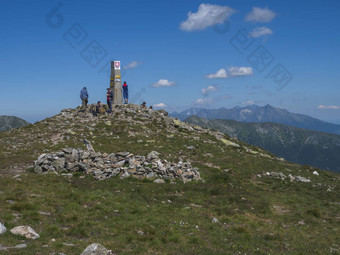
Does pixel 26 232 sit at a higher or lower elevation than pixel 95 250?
higher

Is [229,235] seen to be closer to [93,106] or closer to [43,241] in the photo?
[43,241]

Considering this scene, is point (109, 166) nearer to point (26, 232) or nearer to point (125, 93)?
point (26, 232)

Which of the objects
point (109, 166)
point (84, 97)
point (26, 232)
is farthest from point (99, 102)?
point (26, 232)

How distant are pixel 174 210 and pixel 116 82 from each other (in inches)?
1612

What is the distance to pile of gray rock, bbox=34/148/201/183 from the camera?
76.5 ft

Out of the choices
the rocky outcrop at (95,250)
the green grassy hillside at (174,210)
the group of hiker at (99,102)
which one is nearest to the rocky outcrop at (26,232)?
the green grassy hillside at (174,210)

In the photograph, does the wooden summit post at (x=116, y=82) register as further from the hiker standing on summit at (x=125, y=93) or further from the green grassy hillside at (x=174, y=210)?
the green grassy hillside at (x=174, y=210)

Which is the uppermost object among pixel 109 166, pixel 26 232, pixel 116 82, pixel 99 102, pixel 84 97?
pixel 116 82

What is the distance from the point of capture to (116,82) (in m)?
53.2

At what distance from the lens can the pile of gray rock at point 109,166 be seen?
23.3 m

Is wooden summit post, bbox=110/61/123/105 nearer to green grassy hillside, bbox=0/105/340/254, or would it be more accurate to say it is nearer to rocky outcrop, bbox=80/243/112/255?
green grassy hillside, bbox=0/105/340/254

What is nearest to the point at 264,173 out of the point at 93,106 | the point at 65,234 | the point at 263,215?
the point at 263,215

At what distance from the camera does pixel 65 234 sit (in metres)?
11.8

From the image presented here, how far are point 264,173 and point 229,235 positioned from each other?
18.5 meters
